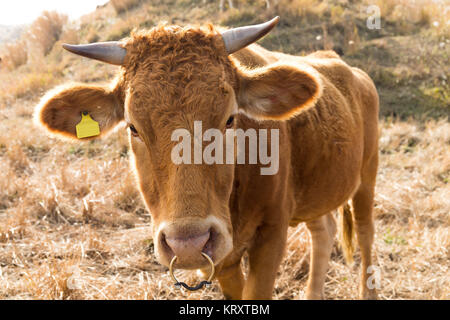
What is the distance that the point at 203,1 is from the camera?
43.7 ft

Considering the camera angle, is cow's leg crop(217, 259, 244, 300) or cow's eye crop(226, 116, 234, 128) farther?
cow's leg crop(217, 259, 244, 300)

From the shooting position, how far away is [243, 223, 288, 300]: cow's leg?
3027 millimetres

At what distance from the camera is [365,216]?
4695 millimetres

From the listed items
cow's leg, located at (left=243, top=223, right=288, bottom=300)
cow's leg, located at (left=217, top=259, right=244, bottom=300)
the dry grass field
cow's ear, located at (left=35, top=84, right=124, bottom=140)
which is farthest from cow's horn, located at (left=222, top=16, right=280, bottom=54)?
the dry grass field

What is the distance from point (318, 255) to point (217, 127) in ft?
8.74

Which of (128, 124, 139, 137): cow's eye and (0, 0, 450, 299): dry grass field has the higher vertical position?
(128, 124, 139, 137): cow's eye

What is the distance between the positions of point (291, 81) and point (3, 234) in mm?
3832

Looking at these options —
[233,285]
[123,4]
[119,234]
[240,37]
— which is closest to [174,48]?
[240,37]

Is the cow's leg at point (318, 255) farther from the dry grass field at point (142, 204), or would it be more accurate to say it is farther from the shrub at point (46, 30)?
the shrub at point (46, 30)

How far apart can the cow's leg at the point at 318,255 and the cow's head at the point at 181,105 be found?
2.15 m

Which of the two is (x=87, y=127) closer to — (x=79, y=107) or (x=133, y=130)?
(x=79, y=107)

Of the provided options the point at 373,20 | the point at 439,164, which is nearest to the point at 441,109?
the point at 439,164

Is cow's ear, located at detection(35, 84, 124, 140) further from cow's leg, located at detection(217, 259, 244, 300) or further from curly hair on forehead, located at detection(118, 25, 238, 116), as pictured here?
cow's leg, located at detection(217, 259, 244, 300)

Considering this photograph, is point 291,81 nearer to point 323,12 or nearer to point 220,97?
point 220,97
